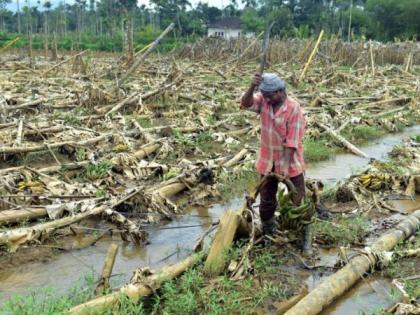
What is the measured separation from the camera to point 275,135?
4980 mm

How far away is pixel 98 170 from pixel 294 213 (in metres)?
3.23

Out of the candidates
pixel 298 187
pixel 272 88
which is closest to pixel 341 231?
pixel 298 187

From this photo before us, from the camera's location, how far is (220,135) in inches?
390

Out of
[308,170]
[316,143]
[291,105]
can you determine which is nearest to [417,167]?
[308,170]

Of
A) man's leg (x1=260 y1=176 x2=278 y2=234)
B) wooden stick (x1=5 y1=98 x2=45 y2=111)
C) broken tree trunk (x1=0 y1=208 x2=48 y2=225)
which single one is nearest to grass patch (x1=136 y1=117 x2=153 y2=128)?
wooden stick (x1=5 y1=98 x2=45 y2=111)

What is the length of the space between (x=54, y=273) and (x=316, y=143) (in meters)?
6.31

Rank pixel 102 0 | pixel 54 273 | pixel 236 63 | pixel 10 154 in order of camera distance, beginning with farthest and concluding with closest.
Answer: pixel 102 0 → pixel 236 63 → pixel 10 154 → pixel 54 273

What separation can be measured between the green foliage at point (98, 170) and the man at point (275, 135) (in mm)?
2714

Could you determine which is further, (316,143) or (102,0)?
(102,0)

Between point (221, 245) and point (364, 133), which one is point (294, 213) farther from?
point (364, 133)

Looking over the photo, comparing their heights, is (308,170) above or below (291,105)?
below

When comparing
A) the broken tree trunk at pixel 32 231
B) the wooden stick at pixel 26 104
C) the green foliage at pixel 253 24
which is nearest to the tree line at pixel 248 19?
the green foliage at pixel 253 24

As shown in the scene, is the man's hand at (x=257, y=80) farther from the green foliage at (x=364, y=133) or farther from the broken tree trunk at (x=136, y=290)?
the green foliage at (x=364, y=133)

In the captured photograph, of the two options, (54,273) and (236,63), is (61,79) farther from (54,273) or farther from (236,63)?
(54,273)
